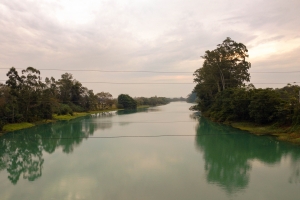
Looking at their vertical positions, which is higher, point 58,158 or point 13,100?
point 13,100

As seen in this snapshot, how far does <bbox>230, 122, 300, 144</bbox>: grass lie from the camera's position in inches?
686

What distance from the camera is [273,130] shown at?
20344mm

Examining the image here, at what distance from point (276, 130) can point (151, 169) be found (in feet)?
45.5

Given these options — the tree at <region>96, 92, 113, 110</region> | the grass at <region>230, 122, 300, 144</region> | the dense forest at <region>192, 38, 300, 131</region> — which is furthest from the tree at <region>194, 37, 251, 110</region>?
the tree at <region>96, 92, 113, 110</region>

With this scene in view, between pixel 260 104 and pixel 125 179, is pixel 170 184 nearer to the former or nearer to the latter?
pixel 125 179

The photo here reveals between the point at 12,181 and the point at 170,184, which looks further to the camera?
the point at 12,181

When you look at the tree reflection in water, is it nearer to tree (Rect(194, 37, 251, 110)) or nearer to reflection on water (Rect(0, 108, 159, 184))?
reflection on water (Rect(0, 108, 159, 184))

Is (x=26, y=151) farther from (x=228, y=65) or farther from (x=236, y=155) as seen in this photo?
(x=228, y=65)

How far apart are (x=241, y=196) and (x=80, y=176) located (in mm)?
6803

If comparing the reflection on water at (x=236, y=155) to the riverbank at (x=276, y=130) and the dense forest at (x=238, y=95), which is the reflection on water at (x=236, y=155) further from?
the dense forest at (x=238, y=95)

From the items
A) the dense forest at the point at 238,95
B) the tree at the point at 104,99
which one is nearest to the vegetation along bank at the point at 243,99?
the dense forest at the point at 238,95

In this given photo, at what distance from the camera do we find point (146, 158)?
13.6 m

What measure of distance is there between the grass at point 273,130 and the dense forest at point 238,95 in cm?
55

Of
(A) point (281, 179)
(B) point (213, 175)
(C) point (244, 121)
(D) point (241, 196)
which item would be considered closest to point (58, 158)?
(B) point (213, 175)
